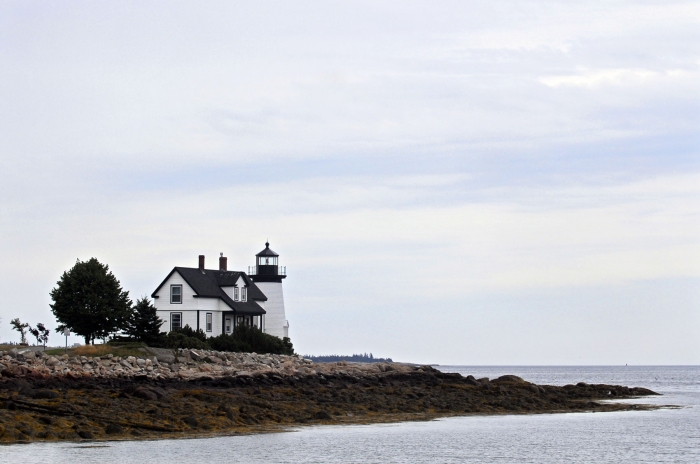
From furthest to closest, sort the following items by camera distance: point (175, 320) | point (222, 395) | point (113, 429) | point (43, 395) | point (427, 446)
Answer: point (175, 320)
point (222, 395)
point (43, 395)
point (427, 446)
point (113, 429)

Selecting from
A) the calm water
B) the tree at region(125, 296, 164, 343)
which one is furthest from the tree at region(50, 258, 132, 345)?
the calm water

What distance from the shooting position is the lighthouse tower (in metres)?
64.0

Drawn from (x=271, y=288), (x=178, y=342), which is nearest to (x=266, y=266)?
(x=271, y=288)

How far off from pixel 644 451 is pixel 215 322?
35.4m

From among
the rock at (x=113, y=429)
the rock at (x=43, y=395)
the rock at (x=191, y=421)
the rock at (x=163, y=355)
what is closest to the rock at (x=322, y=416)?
the rock at (x=191, y=421)

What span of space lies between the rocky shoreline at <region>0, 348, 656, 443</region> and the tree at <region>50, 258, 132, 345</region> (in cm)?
562

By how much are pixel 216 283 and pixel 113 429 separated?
33196mm

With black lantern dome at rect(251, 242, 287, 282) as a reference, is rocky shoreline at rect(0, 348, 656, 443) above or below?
below

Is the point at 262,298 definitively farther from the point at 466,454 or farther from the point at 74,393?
the point at 466,454

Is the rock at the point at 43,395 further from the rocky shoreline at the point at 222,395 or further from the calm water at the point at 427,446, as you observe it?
the calm water at the point at 427,446

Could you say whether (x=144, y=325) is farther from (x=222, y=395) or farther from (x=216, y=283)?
(x=222, y=395)

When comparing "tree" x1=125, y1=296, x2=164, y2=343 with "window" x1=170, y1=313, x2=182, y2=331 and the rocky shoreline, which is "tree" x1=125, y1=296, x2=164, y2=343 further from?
"window" x1=170, y1=313, x2=182, y2=331

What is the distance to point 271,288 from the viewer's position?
64.8 meters

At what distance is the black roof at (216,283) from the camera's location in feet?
187
